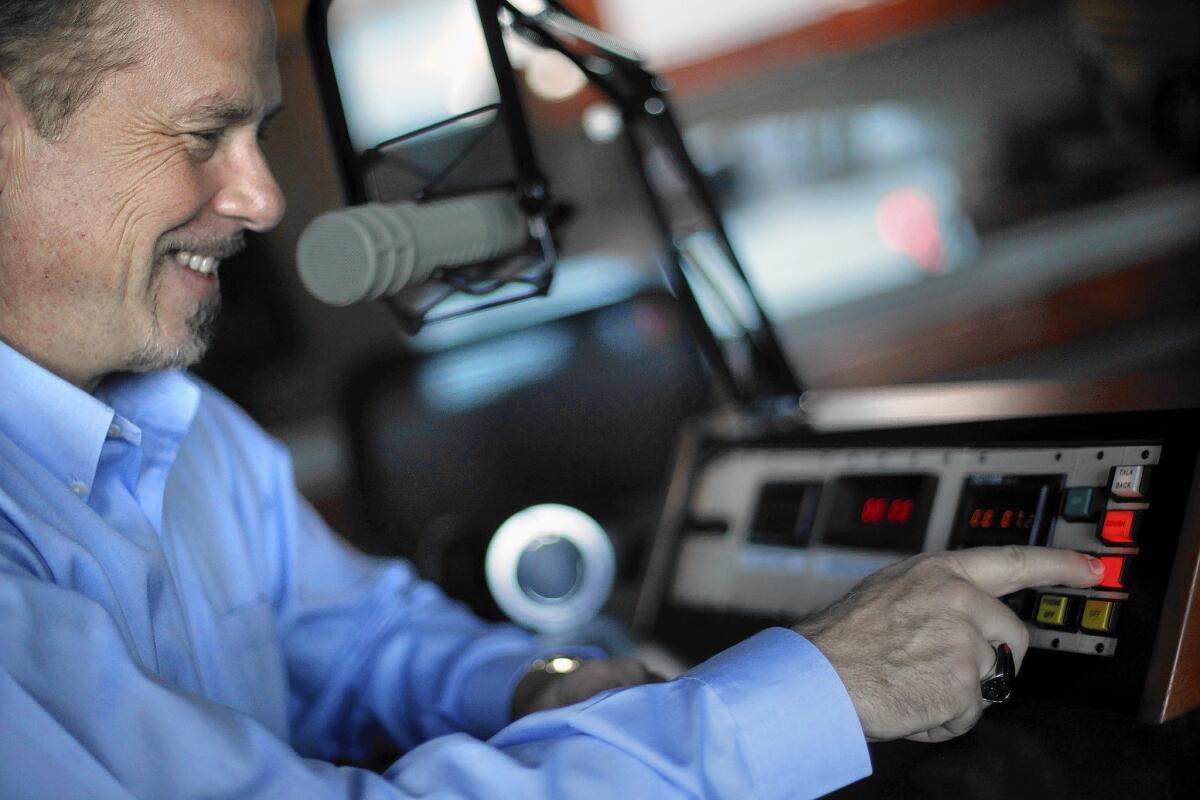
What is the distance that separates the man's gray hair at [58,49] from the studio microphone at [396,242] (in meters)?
0.19

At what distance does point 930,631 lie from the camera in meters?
0.65

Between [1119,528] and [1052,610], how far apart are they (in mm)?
69

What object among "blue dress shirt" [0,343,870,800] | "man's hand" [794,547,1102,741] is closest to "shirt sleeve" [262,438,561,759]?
Answer: "blue dress shirt" [0,343,870,800]

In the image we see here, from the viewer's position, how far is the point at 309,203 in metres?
2.22

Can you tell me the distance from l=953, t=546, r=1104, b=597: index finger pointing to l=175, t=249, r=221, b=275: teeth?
2.08ft

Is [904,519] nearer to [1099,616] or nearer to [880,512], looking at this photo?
[880,512]

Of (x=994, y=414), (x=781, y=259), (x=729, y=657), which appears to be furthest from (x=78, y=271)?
(x=781, y=259)

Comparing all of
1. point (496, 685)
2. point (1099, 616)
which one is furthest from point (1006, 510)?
point (496, 685)

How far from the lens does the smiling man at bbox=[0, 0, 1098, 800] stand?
0.60 meters

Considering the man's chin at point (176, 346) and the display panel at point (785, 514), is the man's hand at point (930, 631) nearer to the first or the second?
the display panel at point (785, 514)

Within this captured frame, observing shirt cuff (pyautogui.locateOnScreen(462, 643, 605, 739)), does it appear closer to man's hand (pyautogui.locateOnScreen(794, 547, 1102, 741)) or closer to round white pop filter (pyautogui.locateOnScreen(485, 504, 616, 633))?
round white pop filter (pyautogui.locateOnScreen(485, 504, 616, 633))

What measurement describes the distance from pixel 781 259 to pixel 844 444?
1.52 meters

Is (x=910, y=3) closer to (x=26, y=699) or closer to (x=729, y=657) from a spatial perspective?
(x=729, y=657)

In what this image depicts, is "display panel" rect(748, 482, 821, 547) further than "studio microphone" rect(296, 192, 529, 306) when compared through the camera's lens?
Yes
